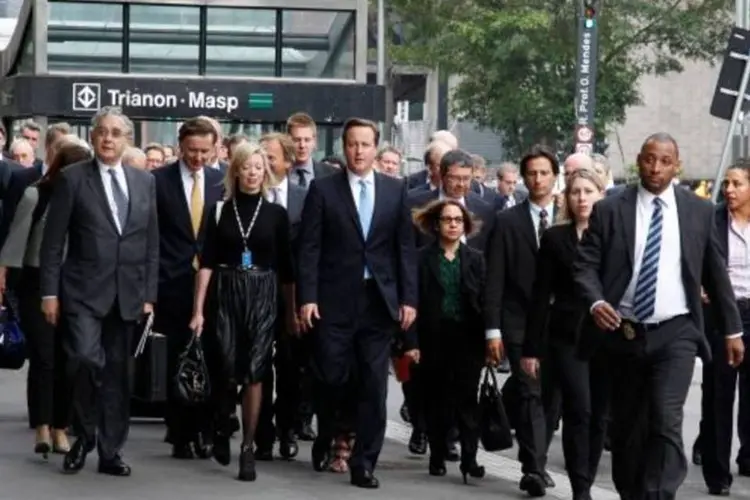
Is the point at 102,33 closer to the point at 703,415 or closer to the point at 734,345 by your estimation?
the point at 703,415

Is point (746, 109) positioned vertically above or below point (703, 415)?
above

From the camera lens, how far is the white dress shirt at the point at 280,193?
14.7 m

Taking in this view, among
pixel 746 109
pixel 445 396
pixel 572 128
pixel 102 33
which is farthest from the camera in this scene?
pixel 572 128

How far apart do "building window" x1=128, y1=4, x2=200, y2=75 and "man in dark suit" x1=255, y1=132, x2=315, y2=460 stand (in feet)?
41.4

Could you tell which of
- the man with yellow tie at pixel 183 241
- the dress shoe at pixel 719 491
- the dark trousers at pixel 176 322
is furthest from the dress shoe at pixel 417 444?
the dress shoe at pixel 719 491

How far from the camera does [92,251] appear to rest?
A: 13266 millimetres

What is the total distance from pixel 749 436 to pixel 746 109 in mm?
11056

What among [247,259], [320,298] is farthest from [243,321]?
[320,298]

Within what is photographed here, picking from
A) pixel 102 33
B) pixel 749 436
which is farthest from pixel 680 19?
pixel 749 436

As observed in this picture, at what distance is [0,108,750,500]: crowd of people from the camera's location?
1315 cm

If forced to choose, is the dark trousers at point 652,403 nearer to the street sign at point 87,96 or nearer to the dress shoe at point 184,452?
the dress shoe at point 184,452

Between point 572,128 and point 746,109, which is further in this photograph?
point 572,128

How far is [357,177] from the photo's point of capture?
1366 centimetres

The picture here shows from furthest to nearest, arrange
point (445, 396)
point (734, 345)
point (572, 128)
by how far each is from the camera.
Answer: point (572, 128) < point (445, 396) < point (734, 345)
